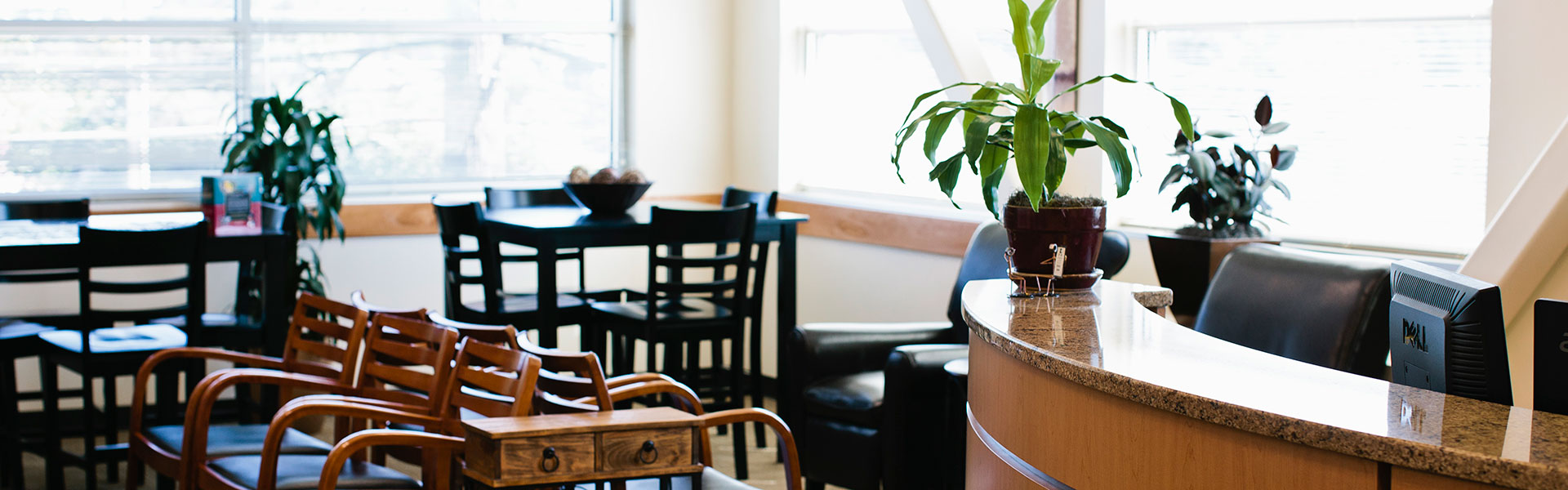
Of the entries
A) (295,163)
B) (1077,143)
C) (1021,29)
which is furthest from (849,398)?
(295,163)

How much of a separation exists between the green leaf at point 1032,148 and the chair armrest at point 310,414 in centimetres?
137

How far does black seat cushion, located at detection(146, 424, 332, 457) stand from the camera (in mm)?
3246

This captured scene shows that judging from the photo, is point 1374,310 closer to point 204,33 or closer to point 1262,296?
point 1262,296

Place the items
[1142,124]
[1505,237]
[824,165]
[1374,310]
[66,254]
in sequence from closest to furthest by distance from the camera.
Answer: [1374,310]
[1505,237]
[66,254]
[1142,124]
[824,165]

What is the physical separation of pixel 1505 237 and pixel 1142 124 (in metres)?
1.45

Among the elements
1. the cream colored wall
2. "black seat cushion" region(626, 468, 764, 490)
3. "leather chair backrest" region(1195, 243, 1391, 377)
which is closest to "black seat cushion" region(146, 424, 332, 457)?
"black seat cushion" region(626, 468, 764, 490)

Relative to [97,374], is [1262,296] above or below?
above

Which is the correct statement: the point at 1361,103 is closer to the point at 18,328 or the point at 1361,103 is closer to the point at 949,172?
the point at 949,172

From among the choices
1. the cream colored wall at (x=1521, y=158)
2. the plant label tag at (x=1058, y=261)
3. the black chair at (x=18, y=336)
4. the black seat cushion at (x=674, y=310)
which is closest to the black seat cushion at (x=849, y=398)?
the black seat cushion at (x=674, y=310)

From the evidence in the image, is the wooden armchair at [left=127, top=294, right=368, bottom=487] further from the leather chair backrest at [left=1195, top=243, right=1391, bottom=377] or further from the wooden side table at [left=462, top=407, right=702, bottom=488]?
the leather chair backrest at [left=1195, top=243, right=1391, bottom=377]

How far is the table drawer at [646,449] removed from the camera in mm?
2508

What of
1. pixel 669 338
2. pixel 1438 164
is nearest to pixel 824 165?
pixel 669 338

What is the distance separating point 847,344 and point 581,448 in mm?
1773

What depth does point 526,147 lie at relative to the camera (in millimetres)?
6293
